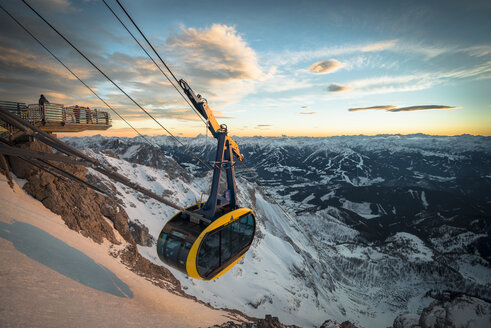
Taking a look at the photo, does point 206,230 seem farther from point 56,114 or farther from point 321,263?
point 321,263

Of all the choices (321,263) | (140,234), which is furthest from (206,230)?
(321,263)

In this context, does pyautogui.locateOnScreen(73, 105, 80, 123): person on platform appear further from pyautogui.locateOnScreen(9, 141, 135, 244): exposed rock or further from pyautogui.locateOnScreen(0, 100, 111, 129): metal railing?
pyautogui.locateOnScreen(9, 141, 135, 244): exposed rock

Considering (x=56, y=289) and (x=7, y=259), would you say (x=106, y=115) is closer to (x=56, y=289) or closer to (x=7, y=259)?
(x=7, y=259)

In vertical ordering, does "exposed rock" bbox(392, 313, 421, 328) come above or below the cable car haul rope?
below

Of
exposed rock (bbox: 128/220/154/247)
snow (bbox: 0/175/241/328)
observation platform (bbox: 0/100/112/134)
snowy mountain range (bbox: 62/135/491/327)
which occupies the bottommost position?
snowy mountain range (bbox: 62/135/491/327)

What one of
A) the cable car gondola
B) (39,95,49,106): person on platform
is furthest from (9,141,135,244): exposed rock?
the cable car gondola

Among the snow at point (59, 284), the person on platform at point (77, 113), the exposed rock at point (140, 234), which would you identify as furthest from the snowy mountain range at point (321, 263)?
the person on platform at point (77, 113)

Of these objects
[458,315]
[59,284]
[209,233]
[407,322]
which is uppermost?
[209,233]
